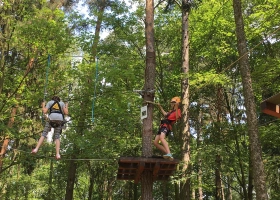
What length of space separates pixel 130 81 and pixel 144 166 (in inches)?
251

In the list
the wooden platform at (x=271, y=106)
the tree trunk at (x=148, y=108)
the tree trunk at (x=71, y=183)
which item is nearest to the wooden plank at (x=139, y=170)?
the tree trunk at (x=148, y=108)

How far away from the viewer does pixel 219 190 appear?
13.4m

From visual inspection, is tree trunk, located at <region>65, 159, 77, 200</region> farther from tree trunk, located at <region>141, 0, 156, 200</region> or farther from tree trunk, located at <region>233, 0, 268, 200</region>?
tree trunk, located at <region>233, 0, 268, 200</region>

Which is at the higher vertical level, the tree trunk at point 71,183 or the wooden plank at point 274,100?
the wooden plank at point 274,100

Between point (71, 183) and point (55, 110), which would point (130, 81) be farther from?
point (55, 110)

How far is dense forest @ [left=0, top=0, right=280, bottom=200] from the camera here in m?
8.41

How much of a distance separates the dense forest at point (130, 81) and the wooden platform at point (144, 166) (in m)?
1.91

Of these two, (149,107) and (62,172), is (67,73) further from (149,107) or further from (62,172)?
(62,172)

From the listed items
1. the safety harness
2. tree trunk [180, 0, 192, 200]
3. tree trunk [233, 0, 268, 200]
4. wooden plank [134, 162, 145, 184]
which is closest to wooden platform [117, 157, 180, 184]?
wooden plank [134, 162, 145, 184]

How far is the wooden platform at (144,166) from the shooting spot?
5.00m

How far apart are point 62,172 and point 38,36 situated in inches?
413

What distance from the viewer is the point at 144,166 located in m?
5.10

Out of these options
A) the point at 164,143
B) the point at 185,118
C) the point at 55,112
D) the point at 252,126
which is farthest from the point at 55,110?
the point at 252,126

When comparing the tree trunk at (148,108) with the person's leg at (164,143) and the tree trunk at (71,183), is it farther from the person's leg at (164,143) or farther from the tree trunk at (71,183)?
the tree trunk at (71,183)
